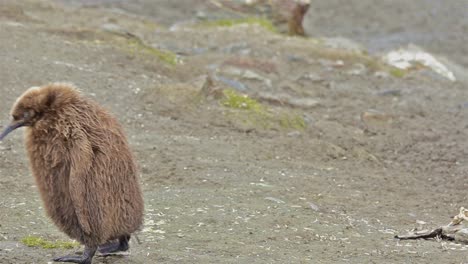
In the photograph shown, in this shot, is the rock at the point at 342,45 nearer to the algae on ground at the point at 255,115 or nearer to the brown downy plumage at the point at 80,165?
the algae on ground at the point at 255,115

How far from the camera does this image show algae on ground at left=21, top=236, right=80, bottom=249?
869 cm

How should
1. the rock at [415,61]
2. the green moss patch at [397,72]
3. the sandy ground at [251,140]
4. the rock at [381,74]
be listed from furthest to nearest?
the rock at [415,61] < the green moss patch at [397,72] < the rock at [381,74] < the sandy ground at [251,140]

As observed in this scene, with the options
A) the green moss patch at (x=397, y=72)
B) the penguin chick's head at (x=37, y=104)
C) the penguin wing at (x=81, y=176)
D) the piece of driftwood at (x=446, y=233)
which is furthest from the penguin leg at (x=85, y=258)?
the green moss patch at (x=397, y=72)

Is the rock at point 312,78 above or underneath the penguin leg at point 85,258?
underneath

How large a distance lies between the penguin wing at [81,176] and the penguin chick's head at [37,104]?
38 centimetres

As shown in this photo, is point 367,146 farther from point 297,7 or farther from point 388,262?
point 297,7

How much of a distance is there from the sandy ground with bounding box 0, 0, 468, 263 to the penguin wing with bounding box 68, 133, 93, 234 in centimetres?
72

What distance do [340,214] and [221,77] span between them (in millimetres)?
8154

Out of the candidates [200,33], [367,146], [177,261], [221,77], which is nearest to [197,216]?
[177,261]

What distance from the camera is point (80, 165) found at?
7672 mm

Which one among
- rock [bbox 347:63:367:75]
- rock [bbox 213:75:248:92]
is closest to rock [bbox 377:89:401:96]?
rock [bbox 347:63:367:75]

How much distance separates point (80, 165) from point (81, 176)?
8 cm

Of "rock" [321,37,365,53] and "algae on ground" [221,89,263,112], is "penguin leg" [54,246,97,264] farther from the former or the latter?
"rock" [321,37,365,53]

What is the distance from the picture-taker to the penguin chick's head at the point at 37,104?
7.92 meters
